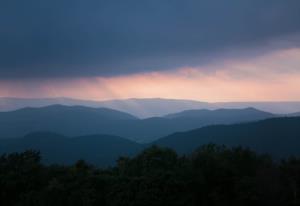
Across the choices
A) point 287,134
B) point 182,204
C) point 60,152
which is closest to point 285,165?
point 182,204

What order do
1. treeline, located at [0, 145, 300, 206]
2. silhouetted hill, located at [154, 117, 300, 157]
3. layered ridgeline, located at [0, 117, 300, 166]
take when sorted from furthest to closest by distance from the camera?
layered ridgeline, located at [0, 117, 300, 166] < silhouetted hill, located at [154, 117, 300, 157] < treeline, located at [0, 145, 300, 206]

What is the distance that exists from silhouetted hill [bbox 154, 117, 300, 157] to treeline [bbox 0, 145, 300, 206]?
118 feet

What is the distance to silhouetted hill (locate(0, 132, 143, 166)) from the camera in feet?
→ 317

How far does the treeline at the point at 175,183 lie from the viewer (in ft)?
60.3

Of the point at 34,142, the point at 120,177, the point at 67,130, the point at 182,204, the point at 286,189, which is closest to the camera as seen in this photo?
the point at 286,189

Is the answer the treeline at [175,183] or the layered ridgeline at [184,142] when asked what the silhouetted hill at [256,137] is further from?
the treeline at [175,183]

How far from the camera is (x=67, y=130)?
194 metres

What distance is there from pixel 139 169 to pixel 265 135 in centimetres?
5548

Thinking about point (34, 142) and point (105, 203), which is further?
point (34, 142)

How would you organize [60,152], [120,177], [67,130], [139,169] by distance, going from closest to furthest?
[120,177] < [139,169] < [60,152] < [67,130]

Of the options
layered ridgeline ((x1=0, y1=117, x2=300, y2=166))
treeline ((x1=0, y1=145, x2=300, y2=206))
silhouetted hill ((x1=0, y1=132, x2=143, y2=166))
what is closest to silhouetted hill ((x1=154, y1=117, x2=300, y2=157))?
layered ridgeline ((x1=0, y1=117, x2=300, y2=166))

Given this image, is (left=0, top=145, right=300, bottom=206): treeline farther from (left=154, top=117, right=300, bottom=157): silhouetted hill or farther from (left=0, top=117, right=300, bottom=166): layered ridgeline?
(left=154, top=117, right=300, bottom=157): silhouetted hill

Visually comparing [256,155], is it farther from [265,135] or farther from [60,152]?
[60,152]

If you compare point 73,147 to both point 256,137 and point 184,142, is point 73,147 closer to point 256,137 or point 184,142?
point 184,142
